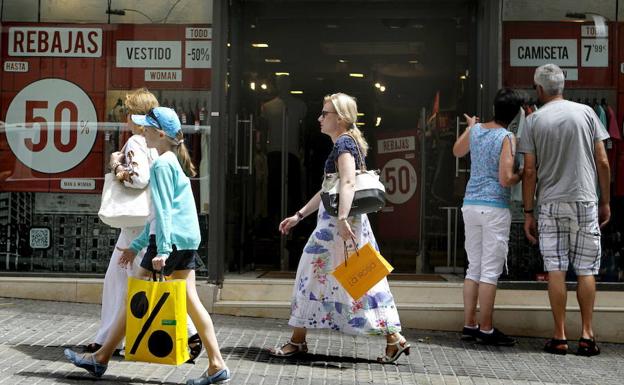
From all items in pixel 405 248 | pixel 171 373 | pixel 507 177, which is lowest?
pixel 171 373

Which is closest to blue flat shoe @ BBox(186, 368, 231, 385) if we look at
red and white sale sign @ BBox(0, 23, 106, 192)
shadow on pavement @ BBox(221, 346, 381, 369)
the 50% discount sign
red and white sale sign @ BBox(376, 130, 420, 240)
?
shadow on pavement @ BBox(221, 346, 381, 369)

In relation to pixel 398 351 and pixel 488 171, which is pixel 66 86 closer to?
pixel 488 171

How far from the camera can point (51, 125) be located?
9141mm

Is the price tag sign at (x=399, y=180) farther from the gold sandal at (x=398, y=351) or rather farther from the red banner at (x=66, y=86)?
the gold sandal at (x=398, y=351)

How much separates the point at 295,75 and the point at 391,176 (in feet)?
4.73

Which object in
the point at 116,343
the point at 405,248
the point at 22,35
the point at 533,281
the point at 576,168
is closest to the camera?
the point at 116,343

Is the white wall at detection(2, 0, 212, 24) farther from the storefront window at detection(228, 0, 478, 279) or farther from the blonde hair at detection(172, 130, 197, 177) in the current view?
the blonde hair at detection(172, 130, 197, 177)

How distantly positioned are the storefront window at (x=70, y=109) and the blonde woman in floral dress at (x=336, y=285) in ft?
8.77

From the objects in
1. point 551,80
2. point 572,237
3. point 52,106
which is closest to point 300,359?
point 572,237

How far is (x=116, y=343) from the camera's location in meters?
5.77

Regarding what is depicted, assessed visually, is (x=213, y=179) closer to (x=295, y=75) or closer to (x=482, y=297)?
(x=295, y=75)

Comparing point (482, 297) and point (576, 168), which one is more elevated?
point (576, 168)

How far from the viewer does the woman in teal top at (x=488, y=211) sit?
24.7 feet

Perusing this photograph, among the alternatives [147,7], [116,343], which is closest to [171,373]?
[116,343]
